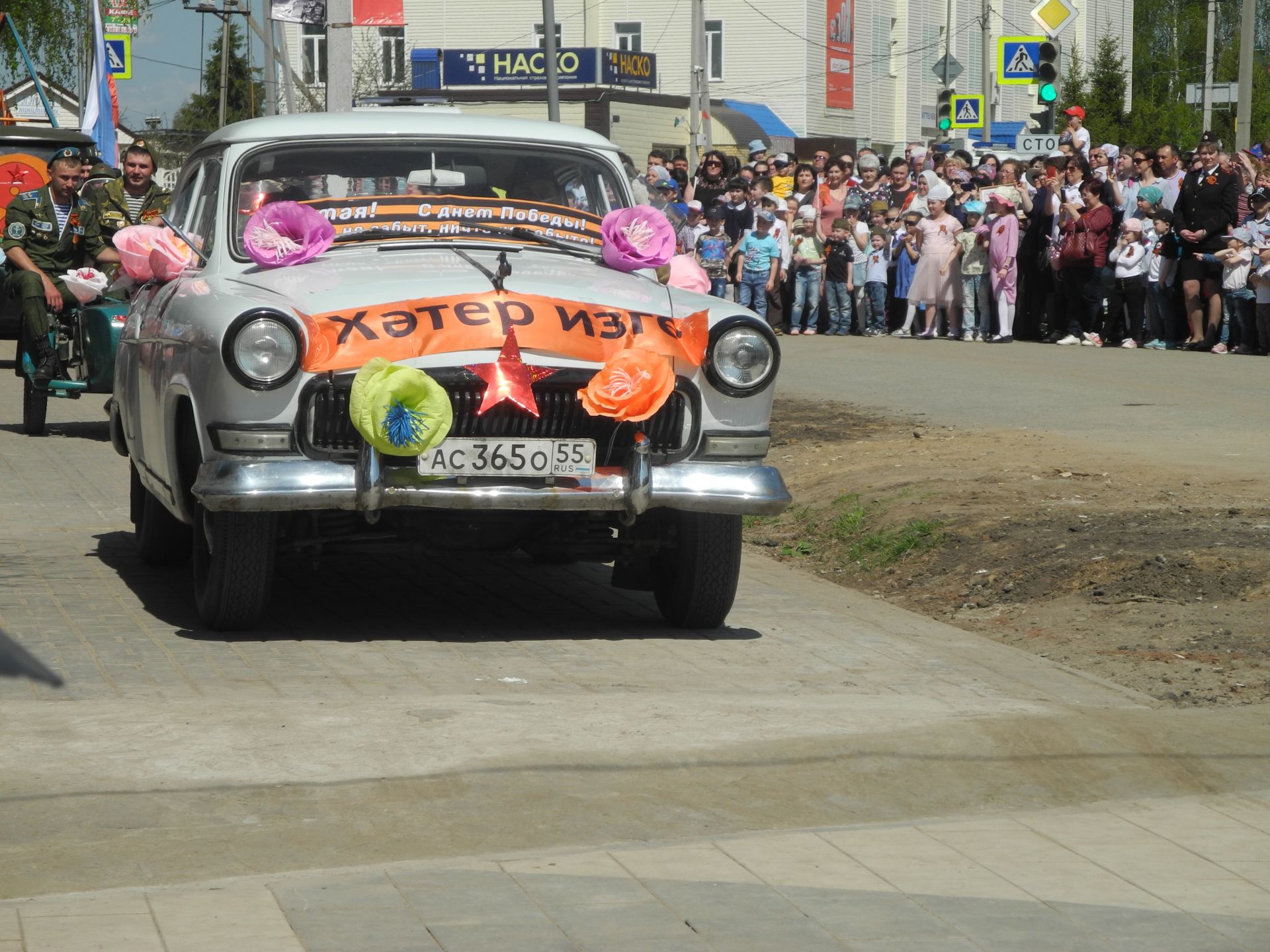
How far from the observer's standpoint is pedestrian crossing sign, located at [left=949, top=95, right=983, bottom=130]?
1235 inches

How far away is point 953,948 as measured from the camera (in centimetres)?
387

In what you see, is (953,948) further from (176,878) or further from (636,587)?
(636,587)

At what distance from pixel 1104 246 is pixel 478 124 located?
41.1 ft

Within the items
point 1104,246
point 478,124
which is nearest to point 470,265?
point 478,124

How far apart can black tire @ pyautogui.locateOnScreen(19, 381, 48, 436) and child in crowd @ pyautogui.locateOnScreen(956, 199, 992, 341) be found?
10.3 meters

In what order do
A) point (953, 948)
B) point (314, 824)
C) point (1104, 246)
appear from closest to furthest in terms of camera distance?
point (953, 948) < point (314, 824) < point (1104, 246)

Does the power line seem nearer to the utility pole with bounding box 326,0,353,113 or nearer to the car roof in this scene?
the utility pole with bounding box 326,0,353,113

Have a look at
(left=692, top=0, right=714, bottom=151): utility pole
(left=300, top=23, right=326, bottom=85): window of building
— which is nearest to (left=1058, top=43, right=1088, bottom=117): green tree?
(left=692, top=0, right=714, bottom=151): utility pole

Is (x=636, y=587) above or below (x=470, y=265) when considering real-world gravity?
below

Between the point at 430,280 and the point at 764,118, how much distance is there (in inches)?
2158

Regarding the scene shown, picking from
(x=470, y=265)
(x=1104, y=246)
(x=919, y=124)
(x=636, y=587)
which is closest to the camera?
(x=470, y=265)

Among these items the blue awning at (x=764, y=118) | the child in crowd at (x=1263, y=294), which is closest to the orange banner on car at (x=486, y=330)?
the child in crowd at (x=1263, y=294)

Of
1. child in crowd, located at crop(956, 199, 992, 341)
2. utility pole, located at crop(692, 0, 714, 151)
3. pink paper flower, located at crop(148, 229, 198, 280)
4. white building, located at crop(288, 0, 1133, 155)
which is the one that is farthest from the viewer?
white building, located at crop(288, 0, 1133, 155)

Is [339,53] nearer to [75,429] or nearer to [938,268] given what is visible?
[75,429]
